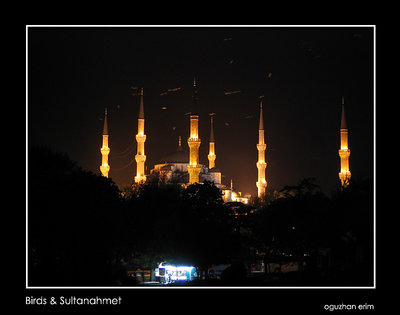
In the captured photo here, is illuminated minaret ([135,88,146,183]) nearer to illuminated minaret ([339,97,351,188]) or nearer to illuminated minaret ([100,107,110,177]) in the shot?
illuminated minaret ([100,107,110,177])

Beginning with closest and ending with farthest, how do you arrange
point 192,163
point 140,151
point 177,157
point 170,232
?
point 170,232 → point 192,163 → point 140,151 → point 177,157

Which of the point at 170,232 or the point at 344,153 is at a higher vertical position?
the point at 344,153

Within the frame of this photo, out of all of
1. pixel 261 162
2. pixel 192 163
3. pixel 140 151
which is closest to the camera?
pixel 192 163

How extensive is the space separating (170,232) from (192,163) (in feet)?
117

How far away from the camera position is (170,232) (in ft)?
120

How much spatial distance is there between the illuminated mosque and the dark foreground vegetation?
975 inches

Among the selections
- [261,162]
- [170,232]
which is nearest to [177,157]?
[261,162]

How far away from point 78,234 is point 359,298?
44.6ft

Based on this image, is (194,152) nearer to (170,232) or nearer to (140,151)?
(140,151)

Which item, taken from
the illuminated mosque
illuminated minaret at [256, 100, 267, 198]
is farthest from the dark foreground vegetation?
A: illuminated minaret at [256, 100, 267, 198]

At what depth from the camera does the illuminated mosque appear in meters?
72.8

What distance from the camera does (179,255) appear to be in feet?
121

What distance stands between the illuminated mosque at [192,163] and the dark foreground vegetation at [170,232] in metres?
24.8

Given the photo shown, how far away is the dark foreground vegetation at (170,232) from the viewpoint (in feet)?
91.9
